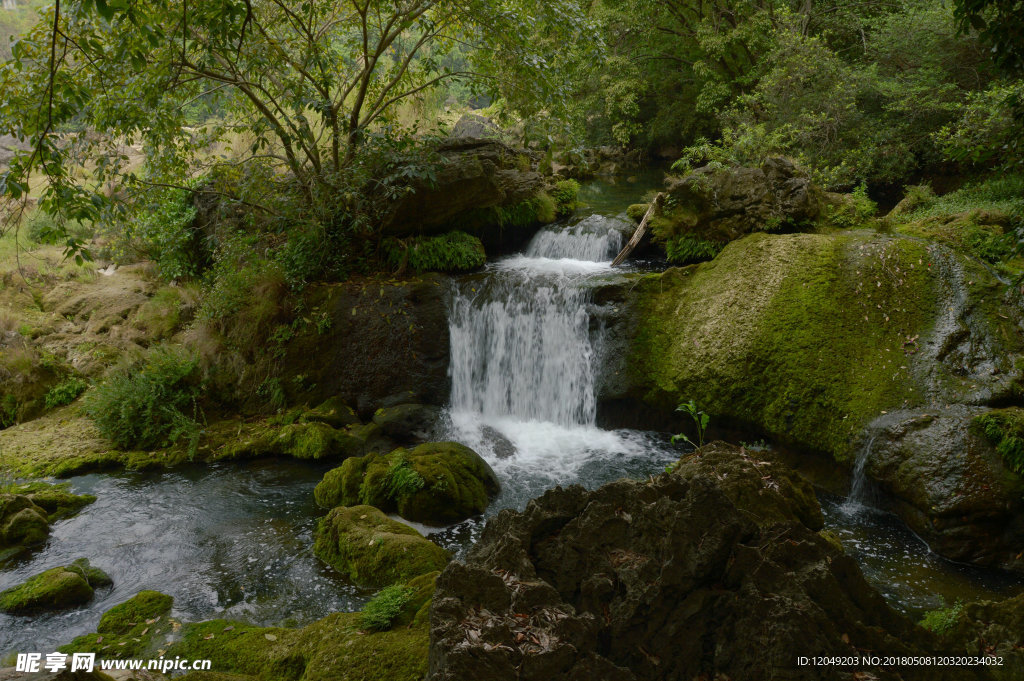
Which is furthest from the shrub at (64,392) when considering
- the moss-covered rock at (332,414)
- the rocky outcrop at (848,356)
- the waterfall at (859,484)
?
the waterfall at (859,484)

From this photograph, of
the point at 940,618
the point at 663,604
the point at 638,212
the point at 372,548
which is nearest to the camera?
the point at 663,604

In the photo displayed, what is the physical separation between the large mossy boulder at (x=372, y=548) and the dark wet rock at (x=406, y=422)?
222 centimetres

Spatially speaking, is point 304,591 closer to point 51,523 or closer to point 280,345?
point 51,523

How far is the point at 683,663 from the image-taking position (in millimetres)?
2418

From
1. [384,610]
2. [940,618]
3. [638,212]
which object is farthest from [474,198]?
[940,618]

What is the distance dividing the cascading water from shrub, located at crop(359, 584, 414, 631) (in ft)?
12.2

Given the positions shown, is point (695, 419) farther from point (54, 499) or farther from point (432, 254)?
point (54, 499)

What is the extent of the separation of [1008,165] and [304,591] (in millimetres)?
6161

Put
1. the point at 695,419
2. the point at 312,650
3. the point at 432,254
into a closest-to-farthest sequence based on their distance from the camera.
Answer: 1. the point at 312,650
2. the point at 695,419
3. the point at 432,254

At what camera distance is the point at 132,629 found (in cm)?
430

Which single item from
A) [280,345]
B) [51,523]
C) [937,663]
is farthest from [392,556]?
[280,345]

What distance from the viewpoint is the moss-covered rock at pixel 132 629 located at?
3990mm

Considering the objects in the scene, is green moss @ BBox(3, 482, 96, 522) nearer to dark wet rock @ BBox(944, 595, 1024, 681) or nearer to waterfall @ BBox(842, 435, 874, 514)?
dark wet rock @ BBox(944, 595, 1024, 681)

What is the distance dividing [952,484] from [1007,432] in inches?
25.8
